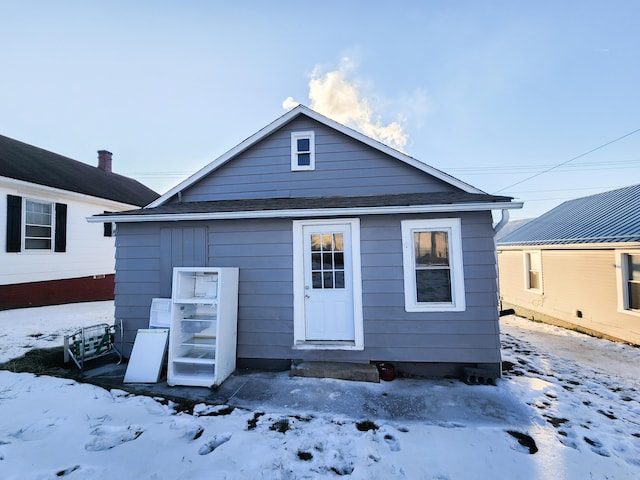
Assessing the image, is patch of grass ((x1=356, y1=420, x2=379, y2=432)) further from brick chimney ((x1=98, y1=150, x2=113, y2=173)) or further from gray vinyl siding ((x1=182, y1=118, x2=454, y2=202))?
brick chimney ((x1=98, y1=150, x2=113, y2=173))

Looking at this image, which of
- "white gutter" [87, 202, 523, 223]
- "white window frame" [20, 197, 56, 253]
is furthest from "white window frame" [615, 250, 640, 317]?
"white window frame" [20, 197, 56, 253]

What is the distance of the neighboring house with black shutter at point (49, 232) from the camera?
26.2ft

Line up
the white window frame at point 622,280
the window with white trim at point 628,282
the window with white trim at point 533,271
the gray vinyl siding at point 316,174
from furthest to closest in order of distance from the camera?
the window with white trim at point 533,271
the white window frame at point 622,280
the window with white trim at point 628,282
the gray vinyl siding at point 316,174

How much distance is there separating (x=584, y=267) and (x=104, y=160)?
837 inches

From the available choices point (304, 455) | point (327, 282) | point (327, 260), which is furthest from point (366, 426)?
point (327, 260)

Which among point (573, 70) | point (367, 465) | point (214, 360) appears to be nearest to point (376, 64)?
point (573, 70)

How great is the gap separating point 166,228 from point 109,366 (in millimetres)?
2517

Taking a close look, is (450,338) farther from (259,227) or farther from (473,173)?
(473,173)

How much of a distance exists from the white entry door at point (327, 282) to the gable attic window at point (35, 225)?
8971mm

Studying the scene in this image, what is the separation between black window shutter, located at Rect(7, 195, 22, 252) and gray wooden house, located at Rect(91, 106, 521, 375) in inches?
207

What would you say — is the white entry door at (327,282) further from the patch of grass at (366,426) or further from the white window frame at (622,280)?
the white window frame at (622,280)

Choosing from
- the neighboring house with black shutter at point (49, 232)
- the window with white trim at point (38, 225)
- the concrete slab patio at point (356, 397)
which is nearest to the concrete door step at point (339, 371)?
the concrete slab patio at point (356, 397)

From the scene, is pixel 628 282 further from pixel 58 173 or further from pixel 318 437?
pixel 58 173

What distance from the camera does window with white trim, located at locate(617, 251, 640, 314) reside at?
22.3ft
